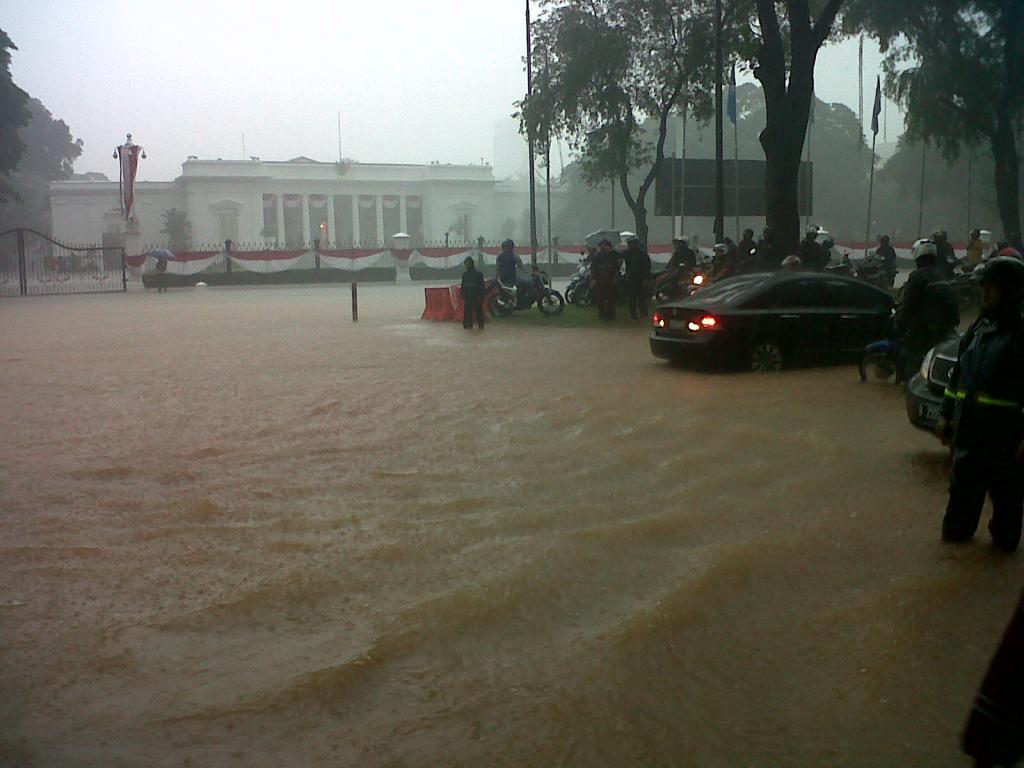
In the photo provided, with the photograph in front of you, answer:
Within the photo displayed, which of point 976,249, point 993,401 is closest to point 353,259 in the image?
point 976,249

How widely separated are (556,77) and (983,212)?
38.5m

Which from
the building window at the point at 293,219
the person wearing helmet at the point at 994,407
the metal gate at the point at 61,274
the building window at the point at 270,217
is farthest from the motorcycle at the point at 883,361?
the building window at the point at 293,219

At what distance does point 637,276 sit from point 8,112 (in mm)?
35499

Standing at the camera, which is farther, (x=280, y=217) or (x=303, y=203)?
(x=303, y=203)

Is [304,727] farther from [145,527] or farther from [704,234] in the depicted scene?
[704,234]

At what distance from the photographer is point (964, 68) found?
3266 cm

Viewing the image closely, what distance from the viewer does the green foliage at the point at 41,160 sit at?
303 feet

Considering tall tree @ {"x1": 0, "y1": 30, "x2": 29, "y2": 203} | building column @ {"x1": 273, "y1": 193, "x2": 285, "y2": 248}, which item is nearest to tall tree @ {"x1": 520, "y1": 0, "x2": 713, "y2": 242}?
tall tree @ {"x1": 0, "y1": 30, "x2": 29, "y2": 203}

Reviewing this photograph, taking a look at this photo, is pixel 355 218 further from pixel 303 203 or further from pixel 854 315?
pixel 854 315

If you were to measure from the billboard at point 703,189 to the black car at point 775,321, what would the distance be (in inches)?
514

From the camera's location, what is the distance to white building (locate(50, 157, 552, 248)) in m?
81.2

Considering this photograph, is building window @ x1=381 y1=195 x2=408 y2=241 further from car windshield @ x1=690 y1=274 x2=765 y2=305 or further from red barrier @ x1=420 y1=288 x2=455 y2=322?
car windshield @ x1=690 y1=274 x2=765 y2=305

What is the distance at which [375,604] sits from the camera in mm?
5246

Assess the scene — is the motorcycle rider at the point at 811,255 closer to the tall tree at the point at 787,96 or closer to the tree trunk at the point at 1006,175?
the tall tree at the point at 787,96
